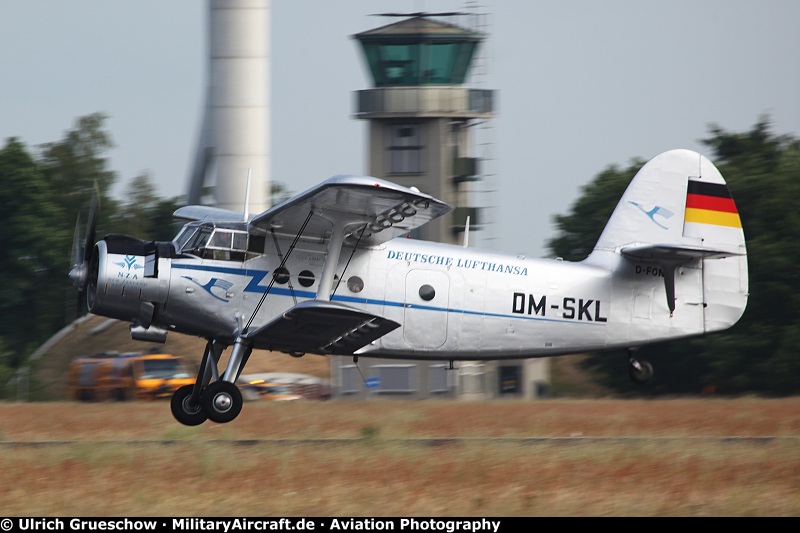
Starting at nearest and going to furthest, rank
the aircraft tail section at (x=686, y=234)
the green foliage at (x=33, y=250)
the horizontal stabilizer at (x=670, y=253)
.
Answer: the horizontal stabilizer at (x=670, y=253), the aircraft tail section at (x=686, y=234), the green foliage at (x=33, y=250)

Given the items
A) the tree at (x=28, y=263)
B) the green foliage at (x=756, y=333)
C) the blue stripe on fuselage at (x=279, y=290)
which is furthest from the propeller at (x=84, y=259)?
the tree at (x=28, y=263)

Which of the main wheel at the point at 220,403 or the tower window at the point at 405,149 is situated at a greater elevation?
the tower window at the point at 405,149

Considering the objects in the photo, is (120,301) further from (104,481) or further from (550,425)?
(550,425)

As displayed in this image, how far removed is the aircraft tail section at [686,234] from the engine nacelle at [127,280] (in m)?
5.69

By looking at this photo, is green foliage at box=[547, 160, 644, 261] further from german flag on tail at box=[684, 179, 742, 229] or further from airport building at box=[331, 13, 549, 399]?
german flag on tail at box=[684, 179, 742, 229]

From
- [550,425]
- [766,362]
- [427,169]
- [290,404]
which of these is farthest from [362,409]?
[427,169]

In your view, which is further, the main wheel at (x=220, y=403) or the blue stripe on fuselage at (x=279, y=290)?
the blue stripe on fuselage at (x=279, y=290)

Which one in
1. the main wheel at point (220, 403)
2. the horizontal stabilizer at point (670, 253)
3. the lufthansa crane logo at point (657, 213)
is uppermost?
Result: the lufthansa crane logo at point (657, 213)

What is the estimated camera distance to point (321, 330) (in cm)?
1386

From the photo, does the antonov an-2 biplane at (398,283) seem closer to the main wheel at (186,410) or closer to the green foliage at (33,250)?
the main wheel at (186,410)

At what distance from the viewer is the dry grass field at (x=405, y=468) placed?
10727 mm

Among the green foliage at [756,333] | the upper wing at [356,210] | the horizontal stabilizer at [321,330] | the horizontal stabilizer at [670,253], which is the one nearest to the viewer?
the upper wing at [356,210]

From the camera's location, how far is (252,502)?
10.8 metres

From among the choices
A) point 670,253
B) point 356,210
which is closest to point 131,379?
point 356,210
